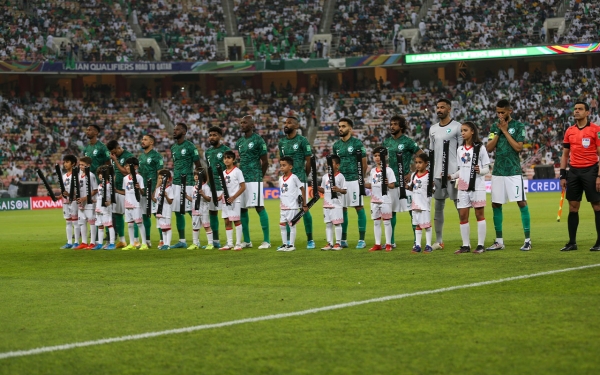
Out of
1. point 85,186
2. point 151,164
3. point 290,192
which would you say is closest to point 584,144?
point 290,192

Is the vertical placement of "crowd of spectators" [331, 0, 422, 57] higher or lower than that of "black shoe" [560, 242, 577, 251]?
higher

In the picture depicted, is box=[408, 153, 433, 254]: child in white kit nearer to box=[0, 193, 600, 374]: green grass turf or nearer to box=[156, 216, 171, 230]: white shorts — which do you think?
box=[0, 193, 600, 374]: green grass turf

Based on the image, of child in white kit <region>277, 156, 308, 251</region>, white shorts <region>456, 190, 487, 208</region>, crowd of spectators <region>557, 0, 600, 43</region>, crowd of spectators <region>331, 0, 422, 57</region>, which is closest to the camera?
white shorts <region>456, 190, 487, 208</region>

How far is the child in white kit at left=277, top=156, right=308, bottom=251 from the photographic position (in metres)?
14.7

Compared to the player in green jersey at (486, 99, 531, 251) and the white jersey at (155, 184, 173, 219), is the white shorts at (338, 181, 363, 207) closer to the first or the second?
the player in green jersey at (486, 99, 531, 251)

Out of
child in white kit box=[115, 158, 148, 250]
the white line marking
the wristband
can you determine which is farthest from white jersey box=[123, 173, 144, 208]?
the white line marking

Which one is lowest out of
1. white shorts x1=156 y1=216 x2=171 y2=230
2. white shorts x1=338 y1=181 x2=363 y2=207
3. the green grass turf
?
the green grass turf

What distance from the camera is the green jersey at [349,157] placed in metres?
14.8

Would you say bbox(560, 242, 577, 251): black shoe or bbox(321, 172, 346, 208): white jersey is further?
bbox(321, 172, 346, 208): white jersey

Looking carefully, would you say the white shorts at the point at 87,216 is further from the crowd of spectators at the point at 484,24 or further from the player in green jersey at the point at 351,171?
the crowd of spectators at the point at 484,24

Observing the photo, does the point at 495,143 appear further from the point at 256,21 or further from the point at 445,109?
the point at 256,21

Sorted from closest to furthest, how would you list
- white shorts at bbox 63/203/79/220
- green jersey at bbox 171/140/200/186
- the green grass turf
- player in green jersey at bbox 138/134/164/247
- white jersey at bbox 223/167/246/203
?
the green grass turf, white jersey at bbox 223/167/246/203, green jersey at bbox 171/140/200/186, player in green jersey at bbox 138/134/164/247, white shorts at bbox 63/203/79/220

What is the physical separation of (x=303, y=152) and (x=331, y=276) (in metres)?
5.31

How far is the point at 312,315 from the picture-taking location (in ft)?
24.1
